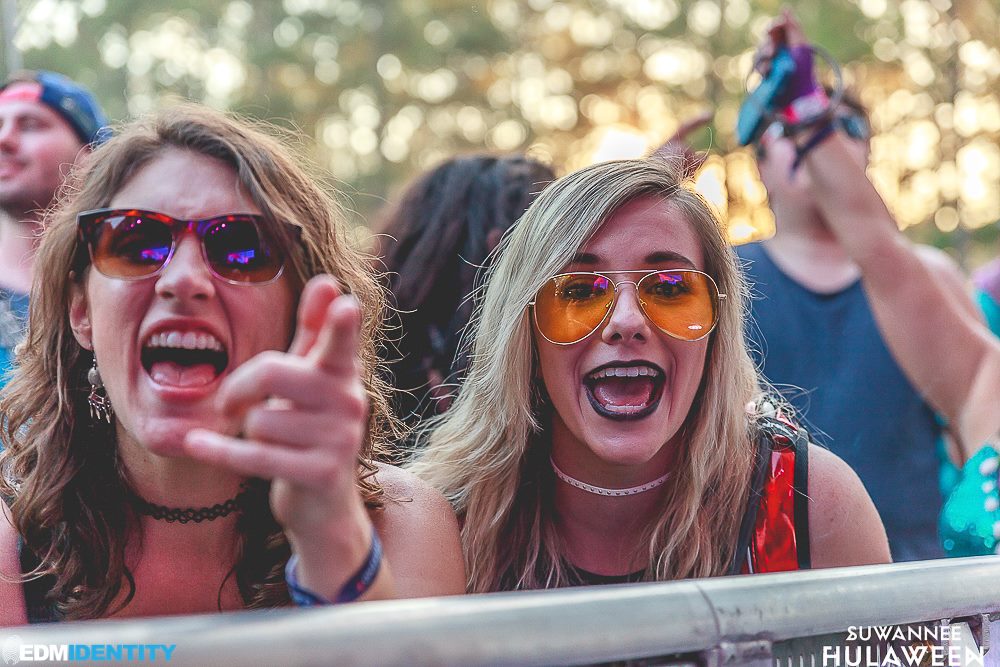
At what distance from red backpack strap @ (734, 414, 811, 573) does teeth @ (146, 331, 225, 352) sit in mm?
1108

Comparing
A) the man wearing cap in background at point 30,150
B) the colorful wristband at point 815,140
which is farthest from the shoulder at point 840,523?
the man wearing cap in background at point 30,150

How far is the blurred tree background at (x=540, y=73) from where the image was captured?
12.0 metres

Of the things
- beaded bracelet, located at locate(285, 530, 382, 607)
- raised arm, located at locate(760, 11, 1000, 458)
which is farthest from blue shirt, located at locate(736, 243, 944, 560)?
beaded bracelet, located at locate(285, 530, 382, 607)

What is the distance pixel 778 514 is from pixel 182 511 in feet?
3.83

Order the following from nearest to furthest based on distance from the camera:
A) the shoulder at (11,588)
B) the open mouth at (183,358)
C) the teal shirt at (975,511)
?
the open mouth at (183,358), the shoulder at (11,588), the teal shirt at (975,511)

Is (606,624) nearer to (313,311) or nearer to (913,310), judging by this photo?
(313,311)

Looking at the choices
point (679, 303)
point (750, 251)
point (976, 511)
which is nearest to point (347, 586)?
point (679, 303)

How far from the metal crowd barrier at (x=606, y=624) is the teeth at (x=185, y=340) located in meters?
0.67

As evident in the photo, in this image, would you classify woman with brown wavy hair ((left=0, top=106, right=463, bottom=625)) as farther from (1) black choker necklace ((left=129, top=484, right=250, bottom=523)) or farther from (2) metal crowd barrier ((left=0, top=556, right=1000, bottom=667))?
(2) metal crowd barrier ((left=0, top=556, right=1000, bottom=667))

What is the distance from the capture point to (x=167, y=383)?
1678mm

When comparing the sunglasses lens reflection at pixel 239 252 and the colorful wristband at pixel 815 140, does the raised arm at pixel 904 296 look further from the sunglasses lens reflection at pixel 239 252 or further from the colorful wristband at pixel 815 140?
the sunglasses lens reflection at pixel 239 252

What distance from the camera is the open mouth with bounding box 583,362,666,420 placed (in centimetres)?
212

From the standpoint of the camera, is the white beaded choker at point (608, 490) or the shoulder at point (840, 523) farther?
the white beaded choker at point (608, 490)

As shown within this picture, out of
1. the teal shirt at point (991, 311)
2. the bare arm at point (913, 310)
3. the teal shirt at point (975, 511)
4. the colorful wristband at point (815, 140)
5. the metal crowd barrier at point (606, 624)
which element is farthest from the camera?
the teal shirt at point (991, 311)
